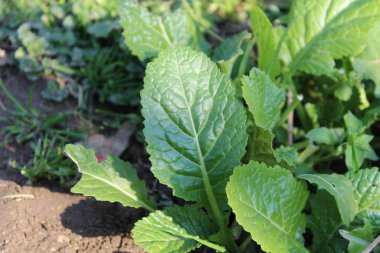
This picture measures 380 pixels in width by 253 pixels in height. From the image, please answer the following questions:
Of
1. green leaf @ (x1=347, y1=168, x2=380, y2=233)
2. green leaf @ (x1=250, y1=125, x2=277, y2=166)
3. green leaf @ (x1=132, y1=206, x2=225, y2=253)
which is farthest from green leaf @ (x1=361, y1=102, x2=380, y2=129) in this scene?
green leaf @ (x1=132, y1=206, x2=225, y2=253)

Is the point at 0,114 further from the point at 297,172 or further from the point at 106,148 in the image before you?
the point at 297,172

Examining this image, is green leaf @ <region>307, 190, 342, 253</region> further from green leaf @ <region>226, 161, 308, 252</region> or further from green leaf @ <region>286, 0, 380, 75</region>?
green leaf @ <region>286, 0, 380, 75</region>

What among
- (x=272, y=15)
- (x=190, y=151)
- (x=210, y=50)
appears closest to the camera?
(x=190, y=151)

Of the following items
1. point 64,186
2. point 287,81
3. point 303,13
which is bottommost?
point 64,186

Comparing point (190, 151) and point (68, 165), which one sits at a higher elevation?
point (190, 151)

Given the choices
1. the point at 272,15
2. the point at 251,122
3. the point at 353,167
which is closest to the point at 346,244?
the point at 353,167
